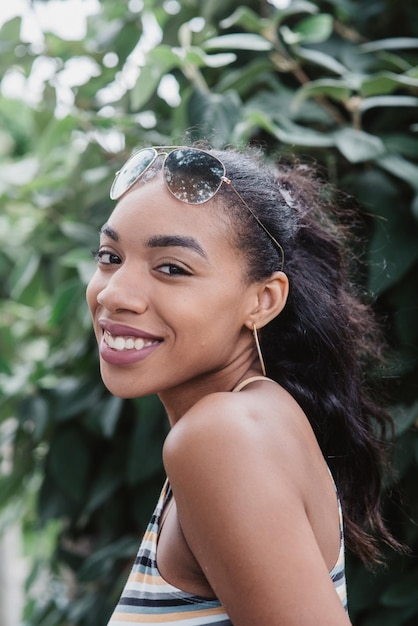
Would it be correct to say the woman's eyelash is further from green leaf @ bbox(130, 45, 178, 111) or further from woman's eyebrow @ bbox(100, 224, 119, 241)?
green leaf @ bbox(130, 45, 178, 111)

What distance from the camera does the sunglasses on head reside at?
127 centimetres

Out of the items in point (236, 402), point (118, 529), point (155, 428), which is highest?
point (236, 402)

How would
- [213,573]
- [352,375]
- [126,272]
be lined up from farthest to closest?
[352,375] < [126,272] < [213,573]

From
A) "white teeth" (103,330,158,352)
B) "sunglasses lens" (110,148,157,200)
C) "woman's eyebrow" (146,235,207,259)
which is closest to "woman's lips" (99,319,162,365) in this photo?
"white teeth" (103,330,158,352)

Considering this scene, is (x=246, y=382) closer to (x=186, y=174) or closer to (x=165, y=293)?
(x=165, y=293)

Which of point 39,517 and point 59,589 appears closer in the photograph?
point 39,517

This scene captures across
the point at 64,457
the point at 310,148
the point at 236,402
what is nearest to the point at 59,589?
the point at 64,457

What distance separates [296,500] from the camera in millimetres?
1064

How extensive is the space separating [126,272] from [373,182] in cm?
99

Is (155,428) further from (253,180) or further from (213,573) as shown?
(213,573)

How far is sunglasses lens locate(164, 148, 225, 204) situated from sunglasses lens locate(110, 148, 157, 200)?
0.04 meters

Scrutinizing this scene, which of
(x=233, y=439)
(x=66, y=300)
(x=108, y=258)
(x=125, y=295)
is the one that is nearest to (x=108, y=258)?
(x=108, y=258)

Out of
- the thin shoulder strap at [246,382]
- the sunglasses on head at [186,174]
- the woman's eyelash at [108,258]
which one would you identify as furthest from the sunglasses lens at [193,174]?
the thin shoulder strap at [246,382]

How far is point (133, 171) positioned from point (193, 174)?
0.12 metres
